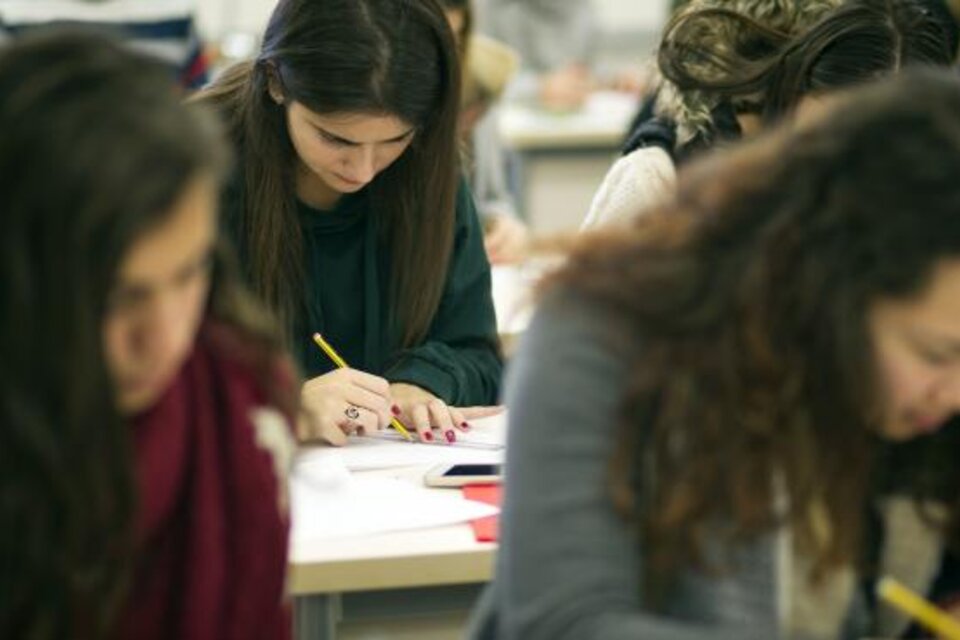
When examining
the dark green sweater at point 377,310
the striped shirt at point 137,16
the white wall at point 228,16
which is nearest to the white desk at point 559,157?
the white wall at point 228,16

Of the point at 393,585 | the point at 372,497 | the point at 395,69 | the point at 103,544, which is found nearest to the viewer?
the point at 103,544

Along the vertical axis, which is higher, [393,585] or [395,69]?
[395,69]

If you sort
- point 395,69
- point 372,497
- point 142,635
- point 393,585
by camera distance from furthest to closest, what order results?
point 395,69 → point 372,497 → point 393,585 → point 142,635

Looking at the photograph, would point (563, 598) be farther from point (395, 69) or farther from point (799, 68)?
point (799, 68)

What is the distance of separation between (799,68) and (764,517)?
3.86 feet

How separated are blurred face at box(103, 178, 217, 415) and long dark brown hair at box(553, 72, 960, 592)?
0.30 meters

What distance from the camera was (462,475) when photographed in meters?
2.06

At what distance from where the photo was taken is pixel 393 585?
6.01 ft

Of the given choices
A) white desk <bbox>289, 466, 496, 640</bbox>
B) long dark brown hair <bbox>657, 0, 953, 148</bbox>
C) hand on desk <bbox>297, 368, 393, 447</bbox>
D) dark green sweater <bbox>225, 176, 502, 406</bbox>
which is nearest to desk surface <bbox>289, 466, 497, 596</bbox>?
white desk <bbox>289, 466, 496, 640</bbox>

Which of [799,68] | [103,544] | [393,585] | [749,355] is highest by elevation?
[799,68]

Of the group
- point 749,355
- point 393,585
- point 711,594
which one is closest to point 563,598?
point 711,594

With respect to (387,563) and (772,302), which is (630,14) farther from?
(772,302)

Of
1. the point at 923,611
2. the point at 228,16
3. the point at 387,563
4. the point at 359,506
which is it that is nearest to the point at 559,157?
the point at 228,16

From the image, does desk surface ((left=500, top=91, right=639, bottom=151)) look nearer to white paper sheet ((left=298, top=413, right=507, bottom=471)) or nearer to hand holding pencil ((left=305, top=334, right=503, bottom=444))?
hand holding pencil ((left=305, top=334, right=503, bottom=444))
